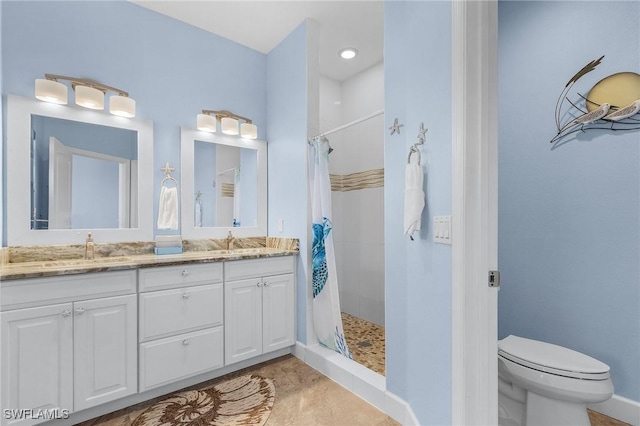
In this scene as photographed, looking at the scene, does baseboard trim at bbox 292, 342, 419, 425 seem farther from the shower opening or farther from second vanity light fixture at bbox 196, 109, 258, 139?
second vanity light fixture at bbox 196, 109, 258, 139

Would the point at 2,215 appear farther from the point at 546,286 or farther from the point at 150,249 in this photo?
the point at 546,286

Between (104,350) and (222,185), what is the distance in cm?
148

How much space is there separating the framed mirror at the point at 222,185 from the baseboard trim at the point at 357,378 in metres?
1.18

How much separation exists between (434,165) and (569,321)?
1.58 meters

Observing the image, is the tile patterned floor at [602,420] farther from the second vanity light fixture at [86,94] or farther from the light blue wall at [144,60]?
the second vanity light fixture at [86,94]

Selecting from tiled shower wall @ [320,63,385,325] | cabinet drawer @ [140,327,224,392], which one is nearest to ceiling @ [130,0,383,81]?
tiled shower wall @ [320,63,385,325]

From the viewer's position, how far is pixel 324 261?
7.74 ft

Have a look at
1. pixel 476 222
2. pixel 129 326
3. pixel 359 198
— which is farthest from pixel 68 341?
pixel 359 198

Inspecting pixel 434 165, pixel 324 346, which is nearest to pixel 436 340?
pixel 434 165

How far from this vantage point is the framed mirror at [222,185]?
2.50 meters

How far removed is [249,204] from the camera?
2.83 m

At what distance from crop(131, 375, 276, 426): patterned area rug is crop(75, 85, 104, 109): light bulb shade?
205 centimetres

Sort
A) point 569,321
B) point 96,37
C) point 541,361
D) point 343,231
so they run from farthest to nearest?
1. point 343,231
2. point 96,37
3. point 569,321
4. point 541,361

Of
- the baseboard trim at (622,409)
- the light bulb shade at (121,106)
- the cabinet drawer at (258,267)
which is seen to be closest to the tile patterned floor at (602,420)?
the baseboard trim at (622,409)
